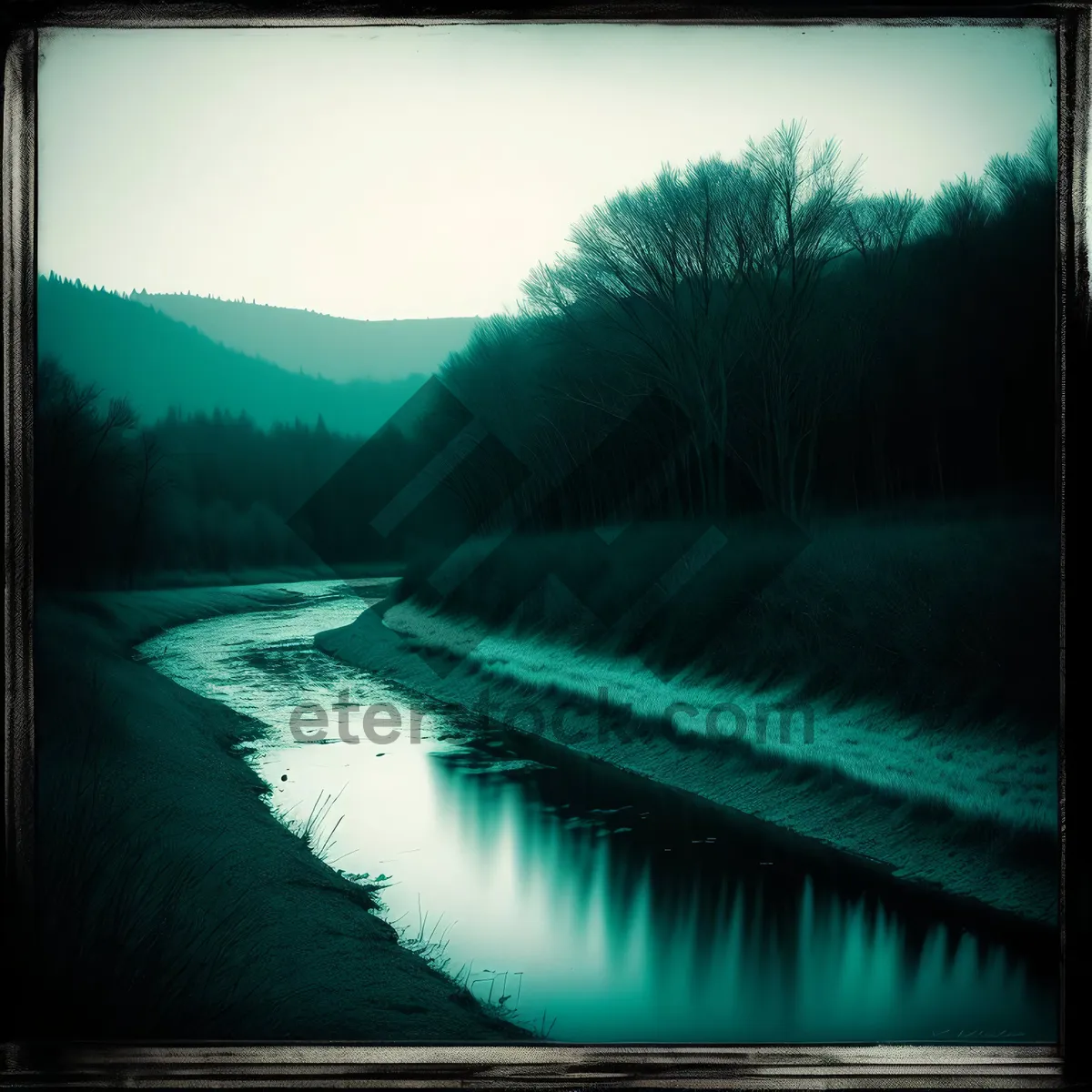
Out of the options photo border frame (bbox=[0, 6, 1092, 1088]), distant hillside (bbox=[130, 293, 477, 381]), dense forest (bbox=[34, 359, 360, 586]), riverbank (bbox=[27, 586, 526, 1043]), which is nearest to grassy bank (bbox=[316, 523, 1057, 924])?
photo border frame (bbox=[0, 6, 1092, 1088])

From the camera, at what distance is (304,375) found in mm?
3242

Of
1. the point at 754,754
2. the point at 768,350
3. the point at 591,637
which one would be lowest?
the point at 754,754

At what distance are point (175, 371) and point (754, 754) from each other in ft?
9.50

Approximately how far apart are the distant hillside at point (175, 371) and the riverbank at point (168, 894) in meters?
0.71

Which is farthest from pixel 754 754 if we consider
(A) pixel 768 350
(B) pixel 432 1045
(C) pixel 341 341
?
(C) pixel 341 341

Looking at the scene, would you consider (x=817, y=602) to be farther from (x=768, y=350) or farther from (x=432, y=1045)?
(x=432, y=1045)

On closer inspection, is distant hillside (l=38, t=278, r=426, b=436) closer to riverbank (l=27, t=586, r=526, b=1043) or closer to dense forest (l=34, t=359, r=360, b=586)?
dense forest (l=34, t=359, r=360, b=586)

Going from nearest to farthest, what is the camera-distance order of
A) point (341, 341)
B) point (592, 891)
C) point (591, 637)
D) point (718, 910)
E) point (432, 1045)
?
point (432, 1045) → point (341, 341) → point (718, 910) → point (592, 891) → point (591, 637)

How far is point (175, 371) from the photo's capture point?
120 inches

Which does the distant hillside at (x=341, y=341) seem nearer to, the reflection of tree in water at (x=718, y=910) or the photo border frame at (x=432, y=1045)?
the photo border frame at (x=432, y=1045)

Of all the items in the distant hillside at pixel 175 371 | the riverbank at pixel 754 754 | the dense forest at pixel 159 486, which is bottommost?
the riverbank at pixel 754 754

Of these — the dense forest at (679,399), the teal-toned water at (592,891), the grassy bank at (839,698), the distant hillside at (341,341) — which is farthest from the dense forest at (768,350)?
the teal-toned water at (592,891)

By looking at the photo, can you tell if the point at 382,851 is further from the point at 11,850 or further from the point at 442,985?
the point at 11,850

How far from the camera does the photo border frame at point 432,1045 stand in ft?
7.63
